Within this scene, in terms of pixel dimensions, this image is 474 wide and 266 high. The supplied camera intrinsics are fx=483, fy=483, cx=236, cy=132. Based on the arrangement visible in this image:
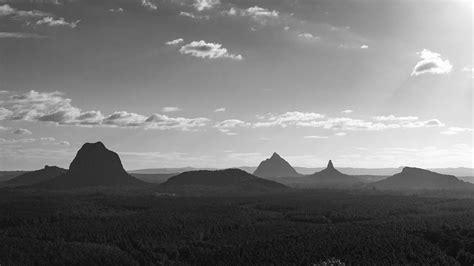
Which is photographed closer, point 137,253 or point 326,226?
point 137,253

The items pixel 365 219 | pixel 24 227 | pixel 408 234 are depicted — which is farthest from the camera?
pixel 365 219

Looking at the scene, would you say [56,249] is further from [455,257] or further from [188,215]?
[455,257]

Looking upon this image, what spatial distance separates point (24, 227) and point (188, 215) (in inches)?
2197

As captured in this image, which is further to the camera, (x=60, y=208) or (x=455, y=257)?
(x=60, y=208)

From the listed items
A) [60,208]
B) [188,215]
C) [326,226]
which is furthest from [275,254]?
[60,208]

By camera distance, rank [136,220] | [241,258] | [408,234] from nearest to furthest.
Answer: [241,258] → [408,234] → [136,220]

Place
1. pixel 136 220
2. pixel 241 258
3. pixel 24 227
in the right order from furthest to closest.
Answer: pixel 136 220, pixel 24 227, pixel 241 258

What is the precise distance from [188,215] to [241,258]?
66.7 meters

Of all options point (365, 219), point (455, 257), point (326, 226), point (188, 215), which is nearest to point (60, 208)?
point (188, 215)

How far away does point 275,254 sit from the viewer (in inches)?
4636

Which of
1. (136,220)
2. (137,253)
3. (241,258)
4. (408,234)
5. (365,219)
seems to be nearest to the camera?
(241,258)

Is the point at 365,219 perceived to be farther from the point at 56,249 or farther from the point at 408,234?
the point at 56,249

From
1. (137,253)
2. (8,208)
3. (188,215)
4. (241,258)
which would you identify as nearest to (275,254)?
(241,258)

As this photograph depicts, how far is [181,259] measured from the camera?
12256cm
